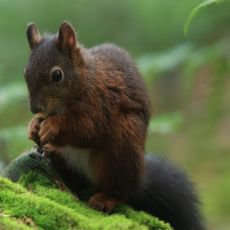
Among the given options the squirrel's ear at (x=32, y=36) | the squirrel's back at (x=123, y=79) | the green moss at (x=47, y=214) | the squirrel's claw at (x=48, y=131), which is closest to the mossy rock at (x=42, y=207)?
the green moss at (x=47, y=214)

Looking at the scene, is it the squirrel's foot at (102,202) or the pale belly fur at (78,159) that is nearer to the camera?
the squirrel's foot at (102,202)

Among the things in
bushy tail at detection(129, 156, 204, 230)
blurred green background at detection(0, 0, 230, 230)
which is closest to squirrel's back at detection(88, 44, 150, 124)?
bushy tail at detection(129, 156, 204, 230)

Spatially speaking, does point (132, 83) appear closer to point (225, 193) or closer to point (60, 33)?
point (60, 33)

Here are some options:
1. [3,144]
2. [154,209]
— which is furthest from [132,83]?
[3,144]

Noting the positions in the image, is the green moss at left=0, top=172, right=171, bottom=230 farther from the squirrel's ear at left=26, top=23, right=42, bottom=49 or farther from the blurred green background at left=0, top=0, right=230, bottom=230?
the blurred green background at left=0, top=0, right=230, bottom=230

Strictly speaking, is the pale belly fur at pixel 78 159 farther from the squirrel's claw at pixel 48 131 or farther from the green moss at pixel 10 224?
the green moss at pixel 10 224
